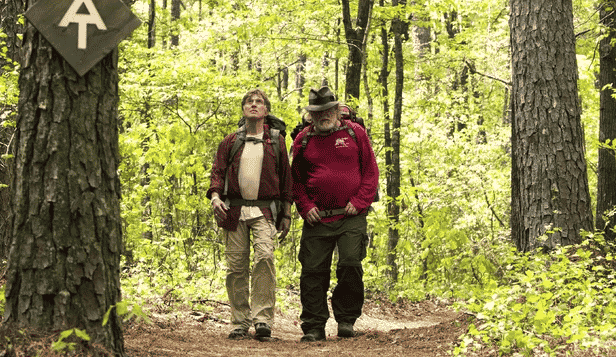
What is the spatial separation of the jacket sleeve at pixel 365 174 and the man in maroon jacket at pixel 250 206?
0.77 meters

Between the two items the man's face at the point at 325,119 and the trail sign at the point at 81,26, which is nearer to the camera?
the trail sign at the point at 81,26

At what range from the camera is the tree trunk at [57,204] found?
127 inches

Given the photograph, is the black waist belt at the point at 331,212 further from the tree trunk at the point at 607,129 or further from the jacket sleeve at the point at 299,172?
the tree trunk at the point at 607,129

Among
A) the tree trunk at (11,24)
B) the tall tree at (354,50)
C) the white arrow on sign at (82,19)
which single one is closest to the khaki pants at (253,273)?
the white arrow on sign at (82,19)

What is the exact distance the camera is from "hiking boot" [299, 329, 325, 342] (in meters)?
6.01

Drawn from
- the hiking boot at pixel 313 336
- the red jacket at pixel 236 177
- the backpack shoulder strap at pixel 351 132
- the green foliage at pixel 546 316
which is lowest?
the hiking boot at pixel 313 336

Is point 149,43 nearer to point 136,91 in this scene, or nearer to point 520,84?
point 136,91

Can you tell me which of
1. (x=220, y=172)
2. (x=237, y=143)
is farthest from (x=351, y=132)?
(x=220, y=172)

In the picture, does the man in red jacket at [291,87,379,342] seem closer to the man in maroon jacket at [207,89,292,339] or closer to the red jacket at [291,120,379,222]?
the red jacket at [291,120,379,222]

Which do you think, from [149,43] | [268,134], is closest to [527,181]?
[268,134]

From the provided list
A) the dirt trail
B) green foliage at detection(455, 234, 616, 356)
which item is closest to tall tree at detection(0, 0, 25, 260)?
the dirt trail

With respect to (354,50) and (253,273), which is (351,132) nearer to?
(253,273)

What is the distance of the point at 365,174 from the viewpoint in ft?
20.4

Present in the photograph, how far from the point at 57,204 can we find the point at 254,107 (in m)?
3.06
